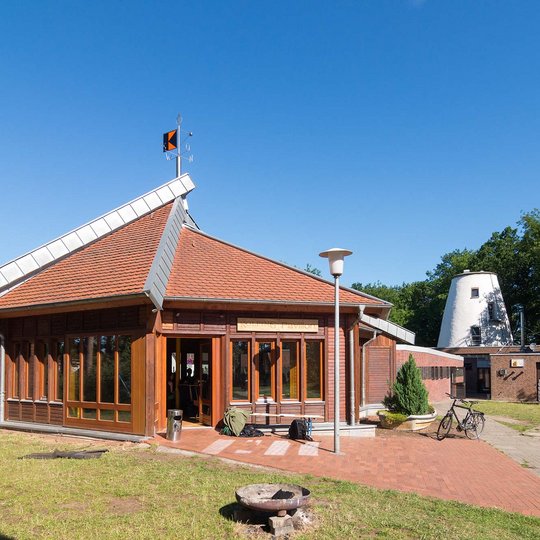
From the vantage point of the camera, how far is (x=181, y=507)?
7.11 meters

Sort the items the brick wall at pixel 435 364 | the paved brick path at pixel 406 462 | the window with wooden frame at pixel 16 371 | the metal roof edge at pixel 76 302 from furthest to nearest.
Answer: the brick wall at pixel 435 364 → the window with wooden frame at pixel 16 371 → the metal roof edge at pixel 76 302 → the paved brick path at pixel 406 462

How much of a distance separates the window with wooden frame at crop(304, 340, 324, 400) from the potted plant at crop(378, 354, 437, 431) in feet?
7.58

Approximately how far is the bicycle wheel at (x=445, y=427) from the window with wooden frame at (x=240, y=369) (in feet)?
15.6

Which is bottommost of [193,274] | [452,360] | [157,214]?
[452,360]

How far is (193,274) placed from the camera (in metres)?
13.8

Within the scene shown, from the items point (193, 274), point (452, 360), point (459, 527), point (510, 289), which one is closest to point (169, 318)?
point (193, 274)

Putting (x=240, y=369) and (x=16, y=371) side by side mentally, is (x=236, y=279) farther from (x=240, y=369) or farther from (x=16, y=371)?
(x=16, y=371)

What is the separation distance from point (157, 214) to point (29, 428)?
720 cm

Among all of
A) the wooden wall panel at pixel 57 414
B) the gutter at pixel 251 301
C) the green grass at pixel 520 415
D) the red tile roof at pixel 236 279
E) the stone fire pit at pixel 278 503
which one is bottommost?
the green grass at pixel 520 415

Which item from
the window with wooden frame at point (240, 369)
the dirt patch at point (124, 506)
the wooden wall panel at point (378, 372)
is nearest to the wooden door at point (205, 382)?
the window with wooden frame at point (240, 369)

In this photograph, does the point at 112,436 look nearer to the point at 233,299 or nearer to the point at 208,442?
the point at 208,442

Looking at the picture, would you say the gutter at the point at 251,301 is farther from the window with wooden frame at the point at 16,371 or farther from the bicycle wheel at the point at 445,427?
the window with wooden frame at the point at 16,371

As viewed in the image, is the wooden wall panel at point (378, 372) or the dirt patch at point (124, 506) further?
the wooden wall panel at point (378, 372)

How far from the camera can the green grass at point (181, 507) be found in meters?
6.28
